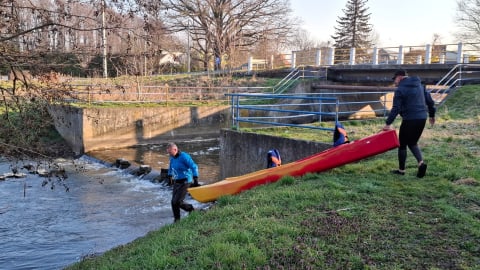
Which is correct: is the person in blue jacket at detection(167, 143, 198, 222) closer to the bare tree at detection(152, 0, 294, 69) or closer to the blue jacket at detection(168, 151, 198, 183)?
the blue jacket at detection(168, 151, 198, 183)

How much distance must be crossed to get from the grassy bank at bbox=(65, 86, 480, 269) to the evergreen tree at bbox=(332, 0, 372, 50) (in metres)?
50.6

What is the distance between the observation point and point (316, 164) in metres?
8.21

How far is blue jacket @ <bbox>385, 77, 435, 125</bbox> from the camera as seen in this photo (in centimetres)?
715

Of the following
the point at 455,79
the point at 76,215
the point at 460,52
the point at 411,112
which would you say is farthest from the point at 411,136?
the point at 460,52

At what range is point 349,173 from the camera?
7.97 metres

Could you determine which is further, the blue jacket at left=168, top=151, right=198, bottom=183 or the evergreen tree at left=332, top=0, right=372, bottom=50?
the evergreen tree at left=332, top=0, right=372, bottom=50

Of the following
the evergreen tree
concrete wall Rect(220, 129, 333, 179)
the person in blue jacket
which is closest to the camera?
the person in blue jacket

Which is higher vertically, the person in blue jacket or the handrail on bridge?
the handrail on bridge

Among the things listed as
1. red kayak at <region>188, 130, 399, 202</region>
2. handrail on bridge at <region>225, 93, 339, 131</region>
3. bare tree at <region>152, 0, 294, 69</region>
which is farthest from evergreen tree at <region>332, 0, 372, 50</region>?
red kayak at <region>188, 130, 399, 202</region>

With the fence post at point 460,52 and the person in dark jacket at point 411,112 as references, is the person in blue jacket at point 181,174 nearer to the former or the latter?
the person in dark jacket at point 411,112

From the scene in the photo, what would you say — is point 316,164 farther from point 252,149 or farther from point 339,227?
point 252,149

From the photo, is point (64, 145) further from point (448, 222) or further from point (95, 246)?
point (448, 222)

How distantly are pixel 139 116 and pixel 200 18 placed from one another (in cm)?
2025

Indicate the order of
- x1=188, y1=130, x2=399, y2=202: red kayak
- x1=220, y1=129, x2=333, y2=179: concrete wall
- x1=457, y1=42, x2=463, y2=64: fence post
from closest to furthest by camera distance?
x1=188, y1=130, x2=399, y2=202: red kayak
x1=220, y1=129, x2=333, y2=179: concrete wall
x1=457, y1=42, x2=463, y2=64: fence post
